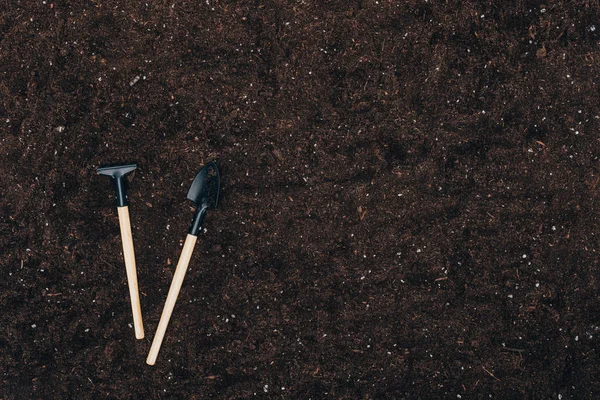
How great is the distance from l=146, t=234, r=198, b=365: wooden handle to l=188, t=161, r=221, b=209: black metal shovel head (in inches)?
5.6

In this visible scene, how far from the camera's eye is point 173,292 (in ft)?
5.63

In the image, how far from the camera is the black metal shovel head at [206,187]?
173cm

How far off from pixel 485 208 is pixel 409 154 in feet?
1.24

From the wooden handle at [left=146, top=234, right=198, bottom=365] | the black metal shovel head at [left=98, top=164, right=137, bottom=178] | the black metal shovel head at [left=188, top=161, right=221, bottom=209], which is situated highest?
the black metal shovel head at [left=98, top=164, right=137, bottom=178]

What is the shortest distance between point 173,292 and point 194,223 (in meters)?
0.28

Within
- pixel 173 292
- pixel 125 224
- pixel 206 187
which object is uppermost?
pixel 206 187

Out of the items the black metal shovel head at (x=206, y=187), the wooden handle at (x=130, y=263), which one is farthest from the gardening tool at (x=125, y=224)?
the black metal shovel head at (x=206, y=187)

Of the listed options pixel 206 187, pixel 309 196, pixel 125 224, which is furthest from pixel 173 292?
pixel 309 196

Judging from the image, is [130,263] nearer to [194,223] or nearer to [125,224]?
[125,224]

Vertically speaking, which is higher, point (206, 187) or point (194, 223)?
point (206, 187)

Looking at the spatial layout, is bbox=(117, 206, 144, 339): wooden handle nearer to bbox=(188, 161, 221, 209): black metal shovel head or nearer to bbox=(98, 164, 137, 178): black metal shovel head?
bbox=(98, 164, 137, 178): black metal shovel head

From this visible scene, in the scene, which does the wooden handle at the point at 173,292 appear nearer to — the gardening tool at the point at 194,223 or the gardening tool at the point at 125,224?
the gardening tool at the point at 194,223

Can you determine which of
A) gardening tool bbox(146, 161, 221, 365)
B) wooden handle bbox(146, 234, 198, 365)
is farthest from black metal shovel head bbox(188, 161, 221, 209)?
wooden handle bbox(146, 234, 198, 365)

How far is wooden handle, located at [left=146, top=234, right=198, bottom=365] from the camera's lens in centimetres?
170
